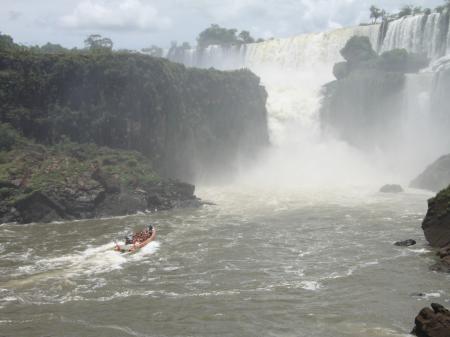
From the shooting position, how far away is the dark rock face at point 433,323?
55.8ft

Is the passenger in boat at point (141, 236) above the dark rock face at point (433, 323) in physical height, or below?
above

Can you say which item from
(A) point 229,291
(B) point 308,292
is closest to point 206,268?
(A) point 229,291

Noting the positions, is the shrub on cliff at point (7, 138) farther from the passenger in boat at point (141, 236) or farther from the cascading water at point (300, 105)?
the cascading water at point (300, 105)

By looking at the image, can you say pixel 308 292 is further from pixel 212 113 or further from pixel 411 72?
pixel 411 72

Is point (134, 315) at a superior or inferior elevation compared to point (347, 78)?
inferior

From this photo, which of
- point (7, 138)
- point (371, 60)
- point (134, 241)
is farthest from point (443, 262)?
point (371, 60)

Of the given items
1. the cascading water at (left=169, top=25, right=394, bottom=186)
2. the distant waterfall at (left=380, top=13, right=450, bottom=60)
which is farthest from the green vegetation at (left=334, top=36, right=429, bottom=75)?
the cascading water at (left=169, top=25, right=394, bottom=186)

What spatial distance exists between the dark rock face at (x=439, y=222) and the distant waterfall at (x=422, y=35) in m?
36.9

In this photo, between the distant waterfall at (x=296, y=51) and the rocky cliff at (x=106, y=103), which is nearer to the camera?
the rocky cliff at (x=106, y=103)

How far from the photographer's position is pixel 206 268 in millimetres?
26891

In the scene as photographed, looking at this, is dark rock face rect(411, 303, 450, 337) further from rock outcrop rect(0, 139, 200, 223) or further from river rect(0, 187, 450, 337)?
rock outcrop rect(0, 139, 200, 223)

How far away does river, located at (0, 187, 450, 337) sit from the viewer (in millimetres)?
20031

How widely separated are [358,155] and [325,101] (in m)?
8.50

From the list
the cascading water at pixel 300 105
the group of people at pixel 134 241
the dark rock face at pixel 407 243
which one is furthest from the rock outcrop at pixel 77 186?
the dark rock face at pixel 407 243
